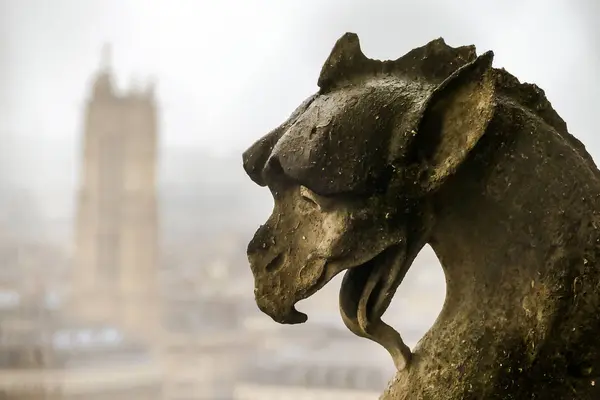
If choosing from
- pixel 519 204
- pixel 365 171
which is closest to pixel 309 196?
pixel 365 171

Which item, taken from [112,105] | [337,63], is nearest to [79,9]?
[112,105]

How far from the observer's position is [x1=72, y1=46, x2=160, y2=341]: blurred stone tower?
2.34 metres

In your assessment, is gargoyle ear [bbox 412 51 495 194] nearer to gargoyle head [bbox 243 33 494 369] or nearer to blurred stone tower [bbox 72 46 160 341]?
gargoyle head [bbox 243 33 494 369]

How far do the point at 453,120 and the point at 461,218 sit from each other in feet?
0.31

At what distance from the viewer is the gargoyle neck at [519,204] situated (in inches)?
25.2

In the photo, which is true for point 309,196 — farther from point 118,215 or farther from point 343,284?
point 118,215

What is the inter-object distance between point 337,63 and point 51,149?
1903 mm

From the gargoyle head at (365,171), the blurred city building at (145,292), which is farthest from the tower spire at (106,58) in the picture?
the gargoyle head at (365,171)

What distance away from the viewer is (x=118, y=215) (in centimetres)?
240

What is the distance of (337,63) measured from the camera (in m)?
0.70

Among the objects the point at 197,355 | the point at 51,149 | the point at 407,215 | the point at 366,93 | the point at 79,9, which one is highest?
the point at 79,9

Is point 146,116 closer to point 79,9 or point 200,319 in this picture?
point 79,9

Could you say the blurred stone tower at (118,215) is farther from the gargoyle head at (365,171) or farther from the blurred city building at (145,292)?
the gargoyle head at (365,171)

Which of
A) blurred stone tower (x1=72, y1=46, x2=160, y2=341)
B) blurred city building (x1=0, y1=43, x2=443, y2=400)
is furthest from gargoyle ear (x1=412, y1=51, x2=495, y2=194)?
blurred stone tower (x1=72, y1=46, x2=160, y2=341)
